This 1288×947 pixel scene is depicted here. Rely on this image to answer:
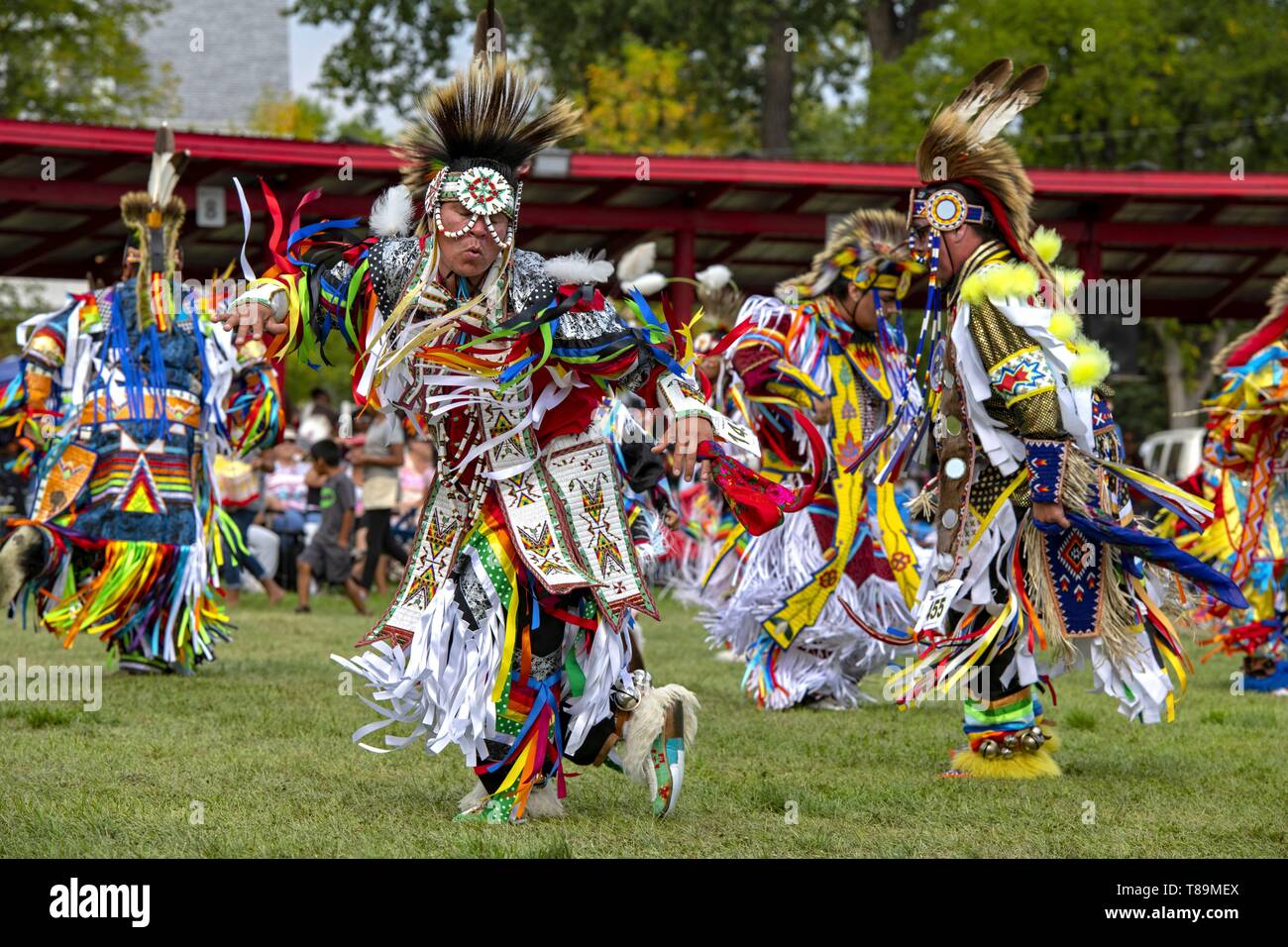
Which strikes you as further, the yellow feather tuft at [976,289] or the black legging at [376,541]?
the black legging at [376,541]

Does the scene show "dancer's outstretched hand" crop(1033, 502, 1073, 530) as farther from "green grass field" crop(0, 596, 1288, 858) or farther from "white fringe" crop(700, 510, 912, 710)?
"white fringe" crop(700, 510, 912, 710)

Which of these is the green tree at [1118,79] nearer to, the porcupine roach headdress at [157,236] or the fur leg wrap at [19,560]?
the porcupine roach headdress at [157,236]

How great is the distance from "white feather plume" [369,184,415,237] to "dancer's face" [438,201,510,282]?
22cm

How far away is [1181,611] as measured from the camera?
6.38 metres

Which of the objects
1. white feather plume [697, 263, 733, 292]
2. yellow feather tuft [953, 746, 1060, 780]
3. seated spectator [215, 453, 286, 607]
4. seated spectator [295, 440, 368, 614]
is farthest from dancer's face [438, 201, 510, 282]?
seated spectator [295, 440, 368, 614]

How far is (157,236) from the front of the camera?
8484 mm

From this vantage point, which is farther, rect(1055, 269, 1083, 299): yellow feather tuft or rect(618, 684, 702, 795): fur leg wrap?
rect(1055, 269, 1083, 299): yellow feather tuft

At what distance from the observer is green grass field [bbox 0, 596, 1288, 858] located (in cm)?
495

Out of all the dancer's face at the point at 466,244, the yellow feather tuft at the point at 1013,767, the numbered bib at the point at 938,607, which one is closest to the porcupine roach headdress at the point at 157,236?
the dancer's face at the point at 466,244

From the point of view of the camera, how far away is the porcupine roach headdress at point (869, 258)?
8039 mm

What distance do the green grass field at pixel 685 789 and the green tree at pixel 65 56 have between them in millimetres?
23261

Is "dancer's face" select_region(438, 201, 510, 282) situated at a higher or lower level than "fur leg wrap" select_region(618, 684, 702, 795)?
higher

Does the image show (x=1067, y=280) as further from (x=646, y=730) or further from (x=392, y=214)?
(x=392, y=214)
